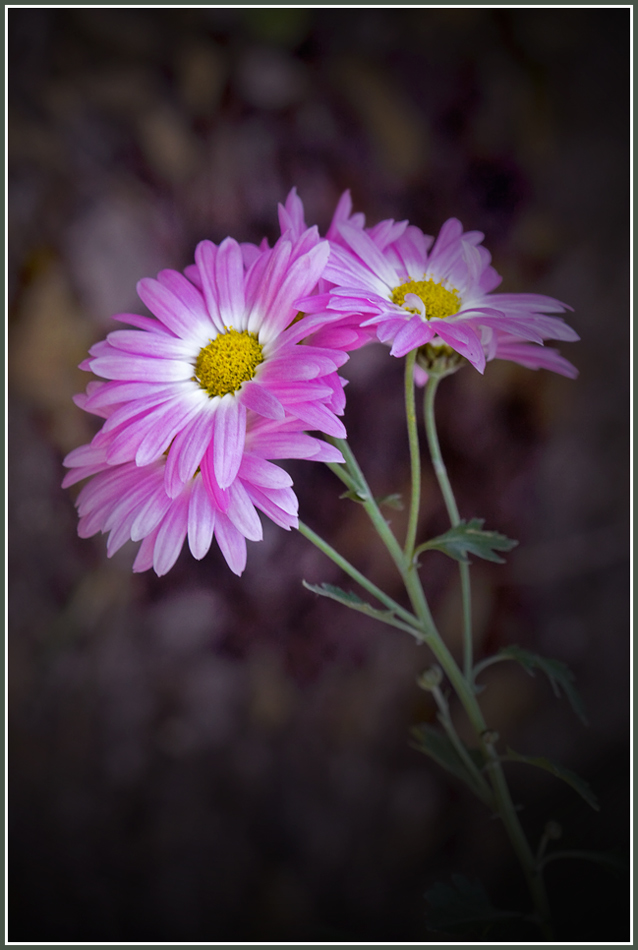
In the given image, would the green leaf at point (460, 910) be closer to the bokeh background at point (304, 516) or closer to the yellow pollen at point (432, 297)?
the bokeh background at point (304, 516)

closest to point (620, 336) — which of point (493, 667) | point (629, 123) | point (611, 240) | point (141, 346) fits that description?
point (611, 240)

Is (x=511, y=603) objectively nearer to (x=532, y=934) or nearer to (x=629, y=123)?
(x=532, y=934)

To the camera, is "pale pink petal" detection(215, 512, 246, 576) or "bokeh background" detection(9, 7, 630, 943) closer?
"pale pink petal" detection(215, 512, 246, 576)

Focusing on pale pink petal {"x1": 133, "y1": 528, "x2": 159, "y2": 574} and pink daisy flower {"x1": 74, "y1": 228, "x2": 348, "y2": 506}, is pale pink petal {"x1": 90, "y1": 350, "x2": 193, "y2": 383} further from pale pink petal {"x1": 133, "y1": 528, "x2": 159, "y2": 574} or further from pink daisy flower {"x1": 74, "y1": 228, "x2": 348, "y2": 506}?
pale pink petal {"x1": 133, "y1": 528, "x2": 159, "y2": 574}

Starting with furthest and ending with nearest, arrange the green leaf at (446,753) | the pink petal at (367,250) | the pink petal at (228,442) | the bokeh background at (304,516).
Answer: the bokeh background at (304,516) → the green leaf at (446,753) → the pink petal at (367,250) → the pink petal at (228,442)

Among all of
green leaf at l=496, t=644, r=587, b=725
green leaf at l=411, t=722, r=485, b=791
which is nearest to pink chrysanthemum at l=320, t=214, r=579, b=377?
green leaf at l=496, t=644, r=587, b=725

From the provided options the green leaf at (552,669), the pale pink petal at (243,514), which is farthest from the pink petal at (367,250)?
the green leaf at (552,669)

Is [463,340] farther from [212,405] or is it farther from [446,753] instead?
[446,753]
